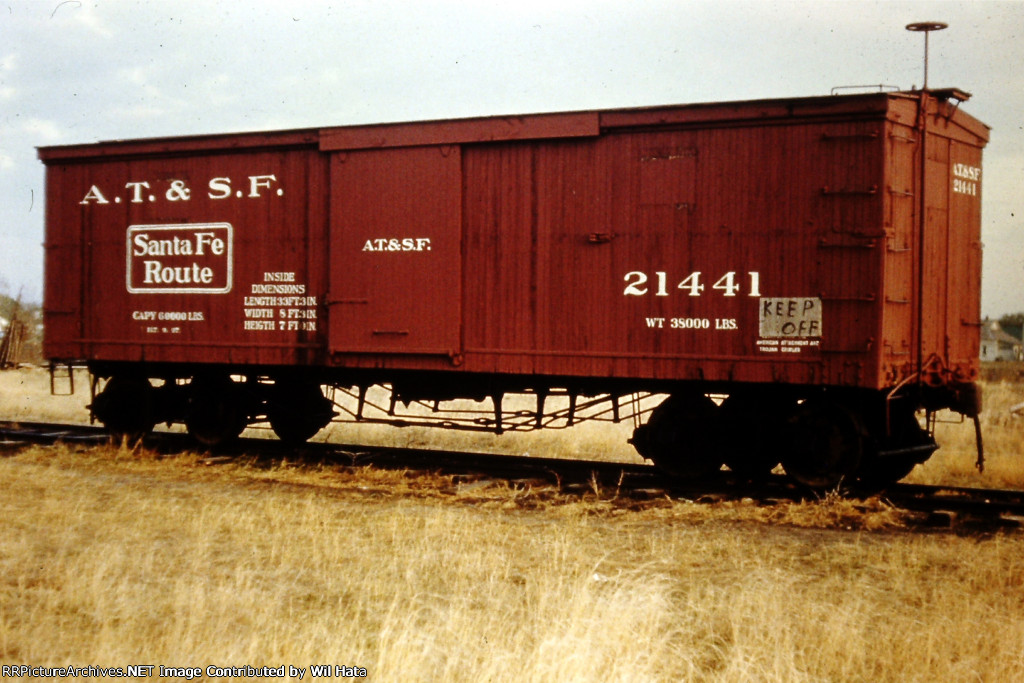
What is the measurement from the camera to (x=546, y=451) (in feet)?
44.7

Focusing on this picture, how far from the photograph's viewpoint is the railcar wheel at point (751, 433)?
9.57 m

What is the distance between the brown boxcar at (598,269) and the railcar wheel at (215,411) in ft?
0.12

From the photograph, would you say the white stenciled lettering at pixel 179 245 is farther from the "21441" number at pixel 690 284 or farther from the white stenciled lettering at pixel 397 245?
the "21441" number at pixel 690 284

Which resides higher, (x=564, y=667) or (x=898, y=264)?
(x=898, y=264)

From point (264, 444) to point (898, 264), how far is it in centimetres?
832

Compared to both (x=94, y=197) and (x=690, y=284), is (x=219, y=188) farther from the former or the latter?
(x=690, y=284)

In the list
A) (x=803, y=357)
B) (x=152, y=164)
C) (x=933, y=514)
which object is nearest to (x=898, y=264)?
(x=803, y=357)

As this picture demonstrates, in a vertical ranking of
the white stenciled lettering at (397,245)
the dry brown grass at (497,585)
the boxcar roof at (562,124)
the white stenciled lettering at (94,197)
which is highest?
the boxcar roof at (562,124)

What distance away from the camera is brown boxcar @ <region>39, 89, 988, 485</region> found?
9078 millimetres

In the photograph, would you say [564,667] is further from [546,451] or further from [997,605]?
[546,451]

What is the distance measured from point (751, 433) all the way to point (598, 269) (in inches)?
93.9

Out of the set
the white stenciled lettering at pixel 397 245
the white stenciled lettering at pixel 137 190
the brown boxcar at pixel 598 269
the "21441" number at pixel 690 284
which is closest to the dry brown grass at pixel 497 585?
the brown boxcar at pixel 598 269

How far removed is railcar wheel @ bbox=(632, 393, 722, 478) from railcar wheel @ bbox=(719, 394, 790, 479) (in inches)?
5.4

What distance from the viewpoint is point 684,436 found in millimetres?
9938
